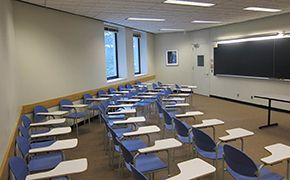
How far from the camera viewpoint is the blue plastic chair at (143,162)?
2857 mm

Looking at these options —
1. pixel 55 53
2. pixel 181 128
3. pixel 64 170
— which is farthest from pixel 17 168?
pixel 55 53

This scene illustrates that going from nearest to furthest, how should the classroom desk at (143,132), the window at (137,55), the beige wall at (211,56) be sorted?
the classroom desk at (143,132)
the beige wall at (211,56)
the window at (137,55)

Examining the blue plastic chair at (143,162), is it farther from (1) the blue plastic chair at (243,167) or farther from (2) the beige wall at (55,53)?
(2) the beige wall at (55,53)

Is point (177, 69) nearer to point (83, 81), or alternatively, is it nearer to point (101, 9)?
point (83, 81)

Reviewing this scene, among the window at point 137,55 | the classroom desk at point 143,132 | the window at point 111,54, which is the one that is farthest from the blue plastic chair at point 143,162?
the window at point 137,55

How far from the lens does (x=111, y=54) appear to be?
31.6 feet

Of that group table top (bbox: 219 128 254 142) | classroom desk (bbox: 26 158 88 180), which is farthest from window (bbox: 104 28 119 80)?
classroom desk (bbox: 26 158 88 180)

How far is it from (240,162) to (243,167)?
53 millimetres

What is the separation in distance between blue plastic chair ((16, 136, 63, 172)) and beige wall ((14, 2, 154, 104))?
2.10 m

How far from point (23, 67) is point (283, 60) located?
22.4 feet

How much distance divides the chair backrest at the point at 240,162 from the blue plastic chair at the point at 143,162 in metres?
0.74

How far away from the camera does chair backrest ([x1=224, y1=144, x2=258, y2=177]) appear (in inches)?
97.0

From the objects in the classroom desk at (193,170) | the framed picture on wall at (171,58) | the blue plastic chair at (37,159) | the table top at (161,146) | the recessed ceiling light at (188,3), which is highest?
the recessed ceiling light at (188,3)

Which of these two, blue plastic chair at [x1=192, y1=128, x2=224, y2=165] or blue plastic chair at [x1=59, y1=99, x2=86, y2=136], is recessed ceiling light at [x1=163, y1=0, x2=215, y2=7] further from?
blue plastic chair at [x1=59, y1=99, x2=86, y2=136]
